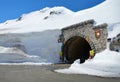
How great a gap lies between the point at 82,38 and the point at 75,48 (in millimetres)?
2256

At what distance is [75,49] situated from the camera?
31.3m

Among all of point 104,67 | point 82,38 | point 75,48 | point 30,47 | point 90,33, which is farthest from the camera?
point 75,48

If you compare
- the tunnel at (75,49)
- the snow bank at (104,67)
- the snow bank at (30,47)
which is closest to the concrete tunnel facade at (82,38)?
the tunnel at (75,49)

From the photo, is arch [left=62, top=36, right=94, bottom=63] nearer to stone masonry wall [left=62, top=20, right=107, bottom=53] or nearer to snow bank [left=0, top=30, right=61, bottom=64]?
stone masonry wall [left=62, top=20, right=107, bottom=53]

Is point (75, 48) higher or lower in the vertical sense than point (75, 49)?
higher

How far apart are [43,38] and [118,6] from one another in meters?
10.4

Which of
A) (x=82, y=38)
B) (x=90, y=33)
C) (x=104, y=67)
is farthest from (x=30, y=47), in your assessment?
(x=104, y=67)

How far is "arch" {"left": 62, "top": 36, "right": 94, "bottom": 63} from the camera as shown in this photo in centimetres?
2966

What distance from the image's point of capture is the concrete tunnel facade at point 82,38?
77.0 feet

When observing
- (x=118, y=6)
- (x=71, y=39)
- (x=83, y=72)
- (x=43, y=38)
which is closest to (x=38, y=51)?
(x=43, y=38)

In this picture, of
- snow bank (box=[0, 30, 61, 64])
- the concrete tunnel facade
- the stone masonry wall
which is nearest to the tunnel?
the concrete tunnel facade

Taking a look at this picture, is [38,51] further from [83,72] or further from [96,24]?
[83,72]

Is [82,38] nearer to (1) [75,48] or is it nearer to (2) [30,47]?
(1) [75,48]

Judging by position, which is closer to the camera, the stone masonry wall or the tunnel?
the stone masonry wall
